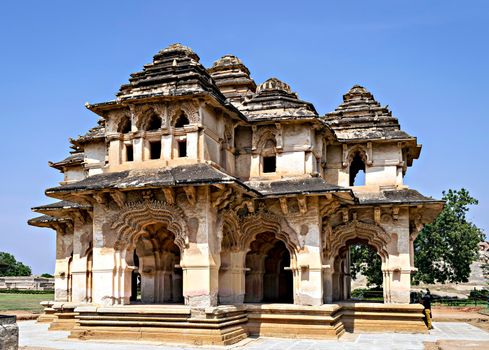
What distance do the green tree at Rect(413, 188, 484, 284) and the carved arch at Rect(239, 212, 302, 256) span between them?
26.1m

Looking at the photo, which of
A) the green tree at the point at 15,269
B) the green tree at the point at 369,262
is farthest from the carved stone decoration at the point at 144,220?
the green tree at the point at 15,269

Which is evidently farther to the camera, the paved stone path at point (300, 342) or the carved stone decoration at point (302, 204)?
the carved stone decoration at point (302, 204)

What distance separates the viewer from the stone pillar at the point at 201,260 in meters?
15.6

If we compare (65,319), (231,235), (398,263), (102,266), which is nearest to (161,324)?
(102,266)

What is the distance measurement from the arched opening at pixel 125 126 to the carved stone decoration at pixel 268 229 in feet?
14.9

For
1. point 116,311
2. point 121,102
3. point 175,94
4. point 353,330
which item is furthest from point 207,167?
point 353,330

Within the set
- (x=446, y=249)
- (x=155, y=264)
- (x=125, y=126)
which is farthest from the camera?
(x=446, y=249)

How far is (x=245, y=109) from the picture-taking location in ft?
66.5

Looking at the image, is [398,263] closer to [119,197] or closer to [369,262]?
[119,197]

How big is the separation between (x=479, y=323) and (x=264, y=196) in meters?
12.5

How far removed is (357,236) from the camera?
20.7 m

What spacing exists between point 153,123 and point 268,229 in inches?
189

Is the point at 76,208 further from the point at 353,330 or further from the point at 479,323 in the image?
the point at 479,323

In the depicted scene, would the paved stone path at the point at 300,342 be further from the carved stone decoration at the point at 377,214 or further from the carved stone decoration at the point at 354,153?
the carved stone decoration at the point at 354,153
